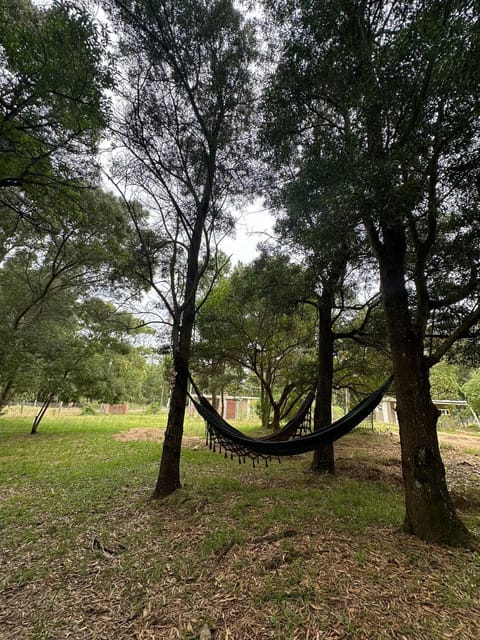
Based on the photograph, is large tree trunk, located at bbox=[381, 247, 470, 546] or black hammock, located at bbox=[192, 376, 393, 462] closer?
large tree trunk, located at bbox=[381, 247, 470, 546]

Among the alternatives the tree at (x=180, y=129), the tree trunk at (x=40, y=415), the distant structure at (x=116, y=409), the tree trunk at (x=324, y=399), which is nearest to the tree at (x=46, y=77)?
the tree at (x=180, y=129)

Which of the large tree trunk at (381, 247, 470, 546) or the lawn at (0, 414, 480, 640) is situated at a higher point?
the large tree trunk at (381, 247, 470, 546)

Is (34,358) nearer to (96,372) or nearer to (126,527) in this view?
(96,372)

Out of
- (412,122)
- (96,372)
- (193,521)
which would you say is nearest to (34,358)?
(96,372)

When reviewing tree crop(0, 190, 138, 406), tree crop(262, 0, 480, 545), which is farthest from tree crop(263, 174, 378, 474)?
tree crop(0, 190, 138, 406)

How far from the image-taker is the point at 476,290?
2354 millimetres

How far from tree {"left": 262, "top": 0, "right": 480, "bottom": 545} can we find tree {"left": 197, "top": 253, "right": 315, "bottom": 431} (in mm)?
1659

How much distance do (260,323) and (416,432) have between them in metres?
3.82

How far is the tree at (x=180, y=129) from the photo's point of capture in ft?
9.05

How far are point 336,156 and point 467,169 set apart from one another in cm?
91

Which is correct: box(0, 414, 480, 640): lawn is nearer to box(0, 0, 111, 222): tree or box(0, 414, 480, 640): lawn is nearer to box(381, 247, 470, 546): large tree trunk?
box(381, 247, 470, 546): large tree trunk

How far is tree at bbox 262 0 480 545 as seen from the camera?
5.09 ft

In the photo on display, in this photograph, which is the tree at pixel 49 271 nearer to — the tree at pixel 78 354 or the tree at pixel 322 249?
the tree at pixel 78 354

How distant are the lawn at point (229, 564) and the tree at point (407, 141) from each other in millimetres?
508
